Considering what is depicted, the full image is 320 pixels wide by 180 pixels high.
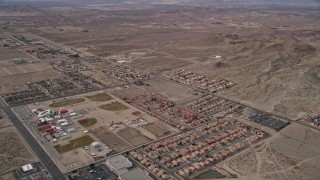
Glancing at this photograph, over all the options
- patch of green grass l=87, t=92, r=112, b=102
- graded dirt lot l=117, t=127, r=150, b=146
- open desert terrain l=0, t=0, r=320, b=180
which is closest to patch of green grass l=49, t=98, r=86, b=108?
open desert terrain l=0, t=0, r=320, b=180

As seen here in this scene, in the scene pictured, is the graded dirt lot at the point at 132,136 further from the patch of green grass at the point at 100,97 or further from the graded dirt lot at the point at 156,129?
the patch of green grass at the point at 100,97

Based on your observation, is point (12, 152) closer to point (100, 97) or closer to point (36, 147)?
point (36, 147)

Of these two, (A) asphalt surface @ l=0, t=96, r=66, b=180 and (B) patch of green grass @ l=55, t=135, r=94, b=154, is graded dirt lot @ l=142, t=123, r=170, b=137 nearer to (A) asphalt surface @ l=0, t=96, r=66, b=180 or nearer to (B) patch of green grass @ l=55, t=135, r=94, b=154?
(B) patch of green grass @ l=55, t=135, r=94, b=154

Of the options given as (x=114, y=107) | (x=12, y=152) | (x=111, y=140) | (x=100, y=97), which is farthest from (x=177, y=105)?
(x=12, y=152)

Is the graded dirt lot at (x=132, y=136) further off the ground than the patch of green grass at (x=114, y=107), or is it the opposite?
the patch of green grass at (x=114, y=107)

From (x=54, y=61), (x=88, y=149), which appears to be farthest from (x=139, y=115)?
(x=54, y=61)

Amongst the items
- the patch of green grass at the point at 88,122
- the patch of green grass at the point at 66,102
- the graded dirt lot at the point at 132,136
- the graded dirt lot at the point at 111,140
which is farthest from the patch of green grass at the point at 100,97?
the graded dirt lot at the point at 132,136
